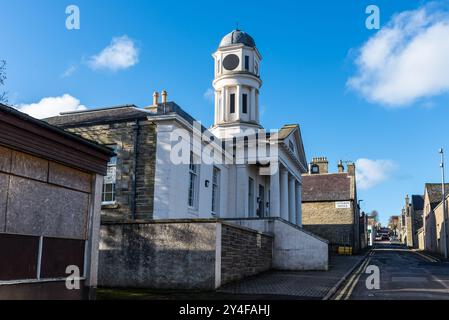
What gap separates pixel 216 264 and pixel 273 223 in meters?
8.46

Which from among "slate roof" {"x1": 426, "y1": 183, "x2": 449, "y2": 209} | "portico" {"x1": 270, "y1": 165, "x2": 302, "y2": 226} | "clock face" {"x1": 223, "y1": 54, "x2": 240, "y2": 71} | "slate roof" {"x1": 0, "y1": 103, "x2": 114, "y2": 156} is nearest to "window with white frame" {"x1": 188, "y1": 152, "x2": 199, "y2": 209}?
"portico" {"x1": 270, "y1": 165, "x2": 302, "y2": 226}

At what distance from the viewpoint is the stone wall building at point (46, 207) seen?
8.12 m

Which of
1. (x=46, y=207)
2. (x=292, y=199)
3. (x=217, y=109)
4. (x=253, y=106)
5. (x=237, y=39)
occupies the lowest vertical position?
(x=46, y=207)

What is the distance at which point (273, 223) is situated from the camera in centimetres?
2164

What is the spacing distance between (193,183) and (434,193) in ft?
145

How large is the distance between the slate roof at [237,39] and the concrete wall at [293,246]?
682 inches

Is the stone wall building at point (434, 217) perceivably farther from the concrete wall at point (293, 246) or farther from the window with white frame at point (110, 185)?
the window with white frame at point (110, 185)

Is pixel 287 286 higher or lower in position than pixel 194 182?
lower

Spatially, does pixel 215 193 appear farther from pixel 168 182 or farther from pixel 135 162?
pixel 135 162

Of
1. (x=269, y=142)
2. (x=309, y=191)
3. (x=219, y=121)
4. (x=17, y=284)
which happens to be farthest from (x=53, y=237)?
(x=309, y=191)

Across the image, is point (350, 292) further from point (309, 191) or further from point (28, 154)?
point (309, 191)

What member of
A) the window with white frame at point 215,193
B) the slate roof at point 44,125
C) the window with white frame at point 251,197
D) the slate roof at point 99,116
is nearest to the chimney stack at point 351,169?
the window with white frame at point 251,197

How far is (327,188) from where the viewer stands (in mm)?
46219

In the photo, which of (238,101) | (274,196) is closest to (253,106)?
(238,101)
